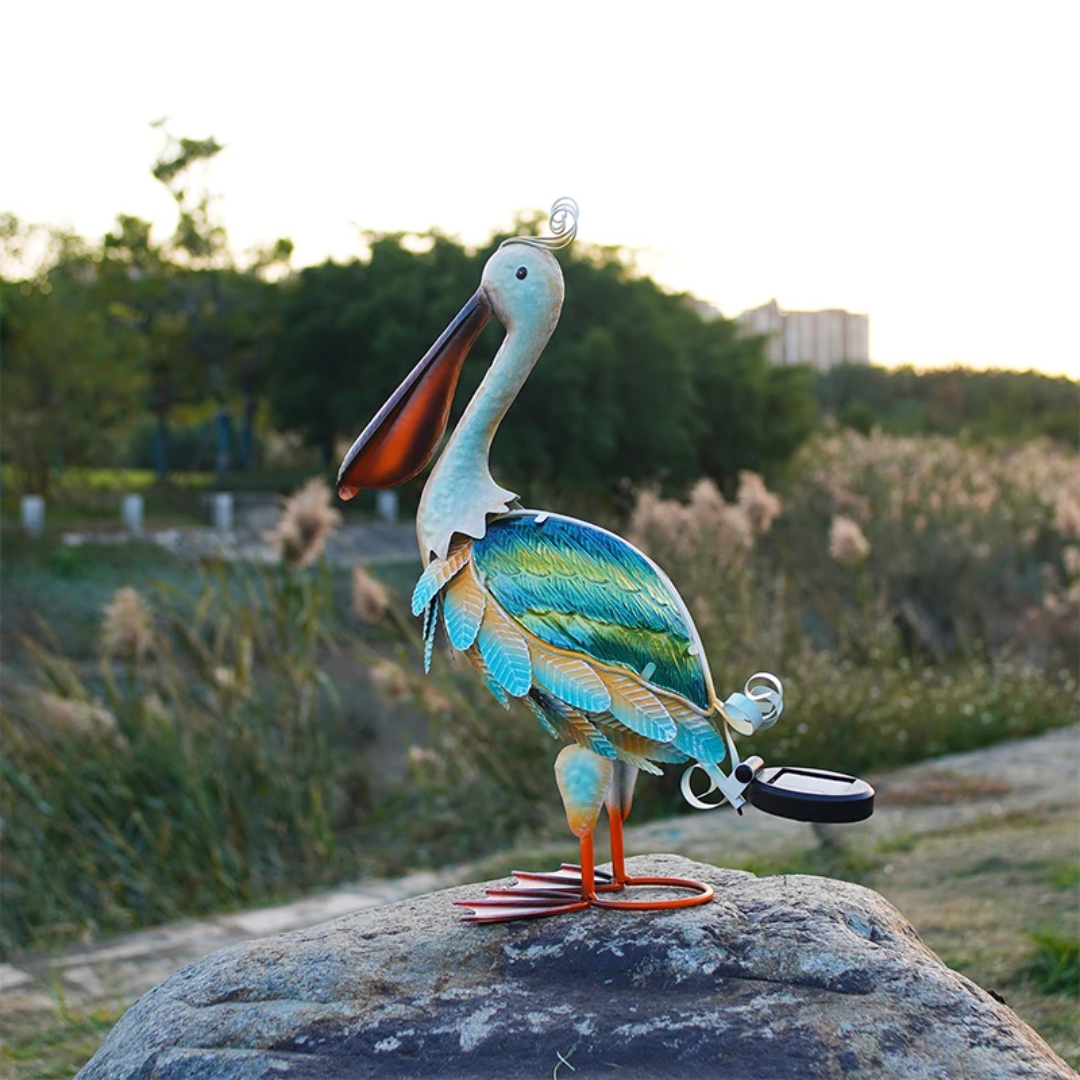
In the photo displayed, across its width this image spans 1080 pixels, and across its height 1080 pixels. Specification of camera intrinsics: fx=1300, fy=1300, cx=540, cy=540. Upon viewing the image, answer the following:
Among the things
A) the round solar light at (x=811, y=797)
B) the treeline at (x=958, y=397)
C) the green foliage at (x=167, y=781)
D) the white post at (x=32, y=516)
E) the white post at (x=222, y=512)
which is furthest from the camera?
the treeline at (x=958, y=397)

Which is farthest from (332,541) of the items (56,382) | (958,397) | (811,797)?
(958,397)

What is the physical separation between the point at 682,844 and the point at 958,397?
37.4 m

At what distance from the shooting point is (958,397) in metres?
40.8

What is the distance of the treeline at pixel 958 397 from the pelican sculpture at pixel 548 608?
31174 millimetres

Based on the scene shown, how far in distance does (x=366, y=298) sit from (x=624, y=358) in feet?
14.9

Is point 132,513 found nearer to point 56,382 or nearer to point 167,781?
point 56,382

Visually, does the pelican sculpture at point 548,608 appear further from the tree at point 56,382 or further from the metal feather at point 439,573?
the tree at point 56,382

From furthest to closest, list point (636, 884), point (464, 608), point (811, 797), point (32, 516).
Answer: point (32, 516), point (636, 884), point (464, 608), point (811, 797)

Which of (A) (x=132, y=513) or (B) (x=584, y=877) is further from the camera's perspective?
(A) (x=132, y=513)

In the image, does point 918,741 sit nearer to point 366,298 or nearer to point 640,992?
point 640,992

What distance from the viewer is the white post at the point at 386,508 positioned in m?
22.2

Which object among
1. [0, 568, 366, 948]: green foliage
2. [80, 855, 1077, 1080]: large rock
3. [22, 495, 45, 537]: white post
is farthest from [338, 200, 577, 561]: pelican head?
[22, 495, 45, 537]: white post

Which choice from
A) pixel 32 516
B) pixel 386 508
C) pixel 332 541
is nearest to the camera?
pixel 332 541

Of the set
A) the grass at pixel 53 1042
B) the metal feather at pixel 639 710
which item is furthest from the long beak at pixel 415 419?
the grass at pixel 53 1042
